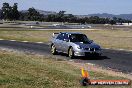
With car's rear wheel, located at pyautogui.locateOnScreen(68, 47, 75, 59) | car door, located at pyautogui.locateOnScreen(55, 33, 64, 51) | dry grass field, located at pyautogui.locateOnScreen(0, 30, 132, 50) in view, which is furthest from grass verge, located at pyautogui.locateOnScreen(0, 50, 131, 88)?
dry grass field, located at pyautogui.locateOnScreen(0, 30, 132, 50)

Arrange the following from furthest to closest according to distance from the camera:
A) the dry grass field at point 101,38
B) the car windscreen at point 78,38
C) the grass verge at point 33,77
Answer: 1. the dry grass field at point 101,38
2. the car windscreen at point 78,38
3. the grass verge at point 33,77

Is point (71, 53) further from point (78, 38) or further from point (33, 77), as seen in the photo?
point (33, 77)

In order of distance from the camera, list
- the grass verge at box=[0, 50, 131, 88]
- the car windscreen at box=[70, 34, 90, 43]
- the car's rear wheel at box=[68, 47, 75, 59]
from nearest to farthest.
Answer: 1. the grass verge at box=[0, 50, 131, 88]
2. the car's rear wheel at box=[68, 47, 75, 59]
3. the car windscreen at box=[70, 34, 90, 43]

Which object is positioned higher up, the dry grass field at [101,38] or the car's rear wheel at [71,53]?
the car's rear wheel at [71,53]

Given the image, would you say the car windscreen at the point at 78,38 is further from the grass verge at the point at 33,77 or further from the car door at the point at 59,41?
the grass verge at the point at 33,77

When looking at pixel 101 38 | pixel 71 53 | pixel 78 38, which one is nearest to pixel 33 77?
pixel 71 53

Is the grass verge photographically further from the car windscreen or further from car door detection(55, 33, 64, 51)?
car door detection(55, 33, 64, 51)

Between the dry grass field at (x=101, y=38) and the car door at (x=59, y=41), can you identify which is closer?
the car door at (x=59, y=41)

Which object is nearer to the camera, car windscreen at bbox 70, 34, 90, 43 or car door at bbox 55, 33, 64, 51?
car windscreen at bbox 70, 34, 90, 43

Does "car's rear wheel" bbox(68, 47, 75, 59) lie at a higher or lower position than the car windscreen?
lower

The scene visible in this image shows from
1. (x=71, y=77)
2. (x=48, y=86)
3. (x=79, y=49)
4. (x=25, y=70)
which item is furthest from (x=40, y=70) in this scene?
(x=79, y=49)

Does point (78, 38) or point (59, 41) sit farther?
point (59, 41)

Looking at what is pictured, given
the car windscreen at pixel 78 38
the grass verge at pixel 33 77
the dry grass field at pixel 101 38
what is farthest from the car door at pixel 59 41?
the dry grass field at pixel 101 38

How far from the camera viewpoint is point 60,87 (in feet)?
37.9
